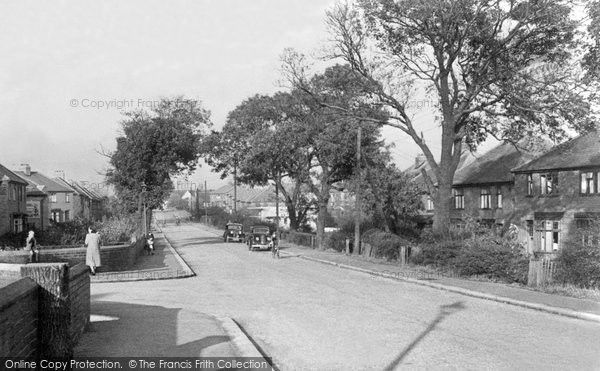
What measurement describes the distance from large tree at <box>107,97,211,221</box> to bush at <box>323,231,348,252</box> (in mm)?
11897

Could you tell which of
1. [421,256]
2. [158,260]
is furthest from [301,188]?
[421,256]

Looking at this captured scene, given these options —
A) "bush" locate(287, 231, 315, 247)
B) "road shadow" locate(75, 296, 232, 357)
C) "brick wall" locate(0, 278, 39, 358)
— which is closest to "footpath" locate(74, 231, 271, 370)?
"road shadow" locate(75, 296, 232, 357)

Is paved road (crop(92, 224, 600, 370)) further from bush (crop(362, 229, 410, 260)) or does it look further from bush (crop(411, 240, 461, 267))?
bush (crop(362, 229, 410, 260))

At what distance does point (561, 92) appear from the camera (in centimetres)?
2445

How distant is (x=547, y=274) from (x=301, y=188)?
39.0 meters

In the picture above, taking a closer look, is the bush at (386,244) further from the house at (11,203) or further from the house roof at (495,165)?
the house at (11,203)

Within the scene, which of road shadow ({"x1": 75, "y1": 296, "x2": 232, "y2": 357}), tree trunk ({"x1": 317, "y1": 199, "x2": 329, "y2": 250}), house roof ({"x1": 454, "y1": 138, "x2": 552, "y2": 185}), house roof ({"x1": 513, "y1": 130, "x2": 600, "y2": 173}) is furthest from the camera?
house roof ({"x1": 454, "y1": 138, "x2": 552, "y2": 185})

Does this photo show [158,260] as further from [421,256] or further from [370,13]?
[370,13]

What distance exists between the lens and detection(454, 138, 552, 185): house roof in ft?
149

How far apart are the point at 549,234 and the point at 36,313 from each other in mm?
38801

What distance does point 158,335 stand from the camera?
31.5 feet

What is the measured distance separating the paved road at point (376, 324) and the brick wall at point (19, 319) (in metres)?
3.27

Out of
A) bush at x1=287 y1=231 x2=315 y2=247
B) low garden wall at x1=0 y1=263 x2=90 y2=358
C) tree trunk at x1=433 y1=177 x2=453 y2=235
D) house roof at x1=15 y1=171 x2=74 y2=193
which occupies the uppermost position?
house roof at x1=15 y1=171 x2=74 y2=193

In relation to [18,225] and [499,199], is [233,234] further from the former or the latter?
[499,199]
